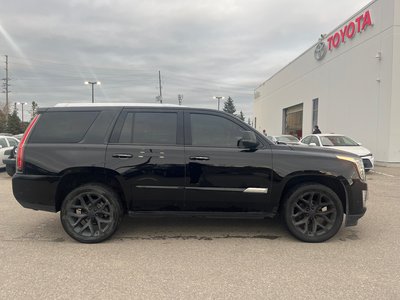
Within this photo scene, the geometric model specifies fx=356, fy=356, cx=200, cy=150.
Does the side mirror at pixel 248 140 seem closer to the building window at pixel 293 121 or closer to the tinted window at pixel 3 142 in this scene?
the tinted window at pixel 3 142

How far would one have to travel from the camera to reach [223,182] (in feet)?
16.1

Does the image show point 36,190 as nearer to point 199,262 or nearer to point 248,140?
point 199,262

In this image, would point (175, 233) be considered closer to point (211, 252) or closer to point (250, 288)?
point (211, 252)

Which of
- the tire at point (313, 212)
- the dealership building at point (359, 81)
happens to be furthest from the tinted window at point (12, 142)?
the dealership building at point (359, 81)

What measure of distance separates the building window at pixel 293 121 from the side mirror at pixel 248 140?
26407 mm

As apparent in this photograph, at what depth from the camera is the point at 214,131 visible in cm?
510

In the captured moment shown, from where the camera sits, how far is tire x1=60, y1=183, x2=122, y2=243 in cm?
493

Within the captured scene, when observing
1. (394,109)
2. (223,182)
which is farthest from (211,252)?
(394,109)

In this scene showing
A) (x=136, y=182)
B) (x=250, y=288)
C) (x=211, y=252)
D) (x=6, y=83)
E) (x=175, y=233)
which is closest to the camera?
(x=250, y=288)

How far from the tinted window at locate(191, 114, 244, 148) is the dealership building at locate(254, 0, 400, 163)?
13.5m

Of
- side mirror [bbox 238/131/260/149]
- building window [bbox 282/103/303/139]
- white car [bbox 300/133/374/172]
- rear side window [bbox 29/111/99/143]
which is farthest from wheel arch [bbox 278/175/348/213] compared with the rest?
building window [bbox 282/103/303/139]

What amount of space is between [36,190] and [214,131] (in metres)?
2.61

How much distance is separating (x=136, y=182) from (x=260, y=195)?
1724mm

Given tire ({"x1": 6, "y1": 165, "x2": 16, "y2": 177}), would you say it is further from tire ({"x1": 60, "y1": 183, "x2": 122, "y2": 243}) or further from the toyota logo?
the toyota logo
